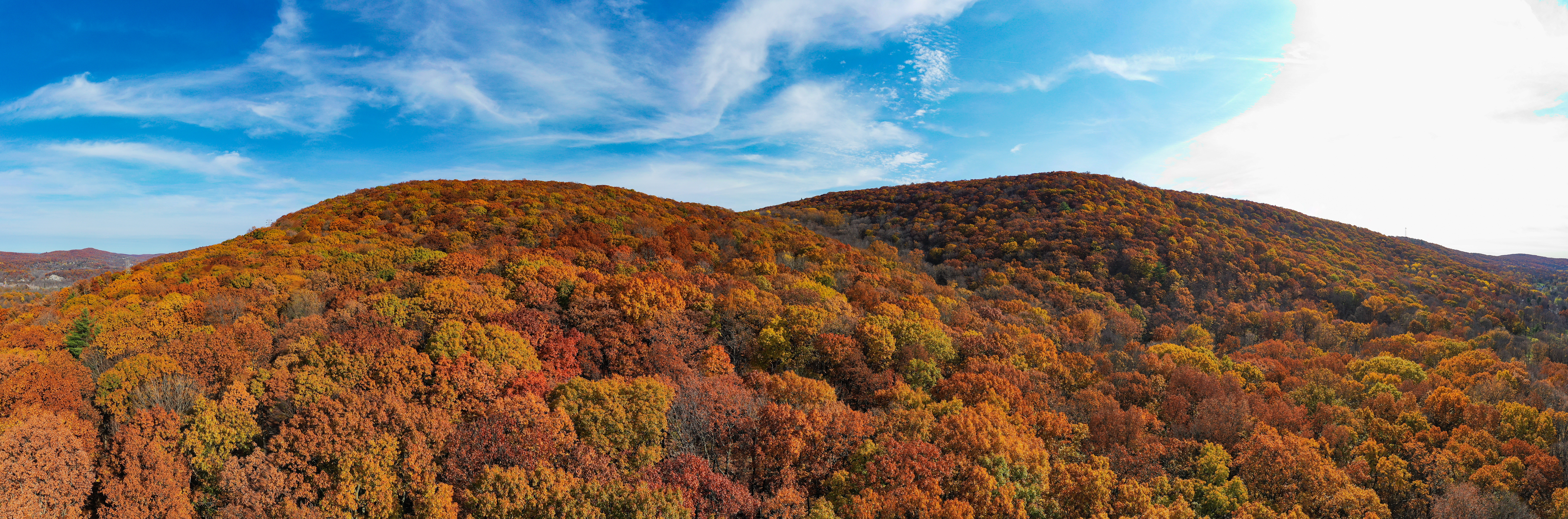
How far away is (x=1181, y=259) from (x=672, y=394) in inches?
1583

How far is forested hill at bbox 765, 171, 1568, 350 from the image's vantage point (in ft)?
115

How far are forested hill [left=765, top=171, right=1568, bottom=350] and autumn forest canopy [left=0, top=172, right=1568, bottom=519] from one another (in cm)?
323

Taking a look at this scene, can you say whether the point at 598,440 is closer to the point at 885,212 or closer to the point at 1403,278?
the point at 885,212

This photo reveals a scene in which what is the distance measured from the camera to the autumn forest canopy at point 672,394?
444 inches

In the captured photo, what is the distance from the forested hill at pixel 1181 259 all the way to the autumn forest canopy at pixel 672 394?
323 cm

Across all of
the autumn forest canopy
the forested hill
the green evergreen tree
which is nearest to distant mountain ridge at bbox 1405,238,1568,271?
the forested hill

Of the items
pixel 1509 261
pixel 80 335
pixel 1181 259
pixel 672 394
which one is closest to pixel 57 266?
pixel 80 335

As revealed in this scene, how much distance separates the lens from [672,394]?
1450 cm

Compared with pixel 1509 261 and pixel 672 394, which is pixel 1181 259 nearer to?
pixel 672 394

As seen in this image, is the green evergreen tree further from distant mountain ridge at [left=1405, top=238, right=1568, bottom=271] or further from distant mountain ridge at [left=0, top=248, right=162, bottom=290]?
distant mountain ridge at [left=1405, top=238, right=1568, bottom=271]

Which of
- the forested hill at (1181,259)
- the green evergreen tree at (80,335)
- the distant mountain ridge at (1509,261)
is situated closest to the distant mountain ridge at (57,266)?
the green evergreen tree at (80,335)

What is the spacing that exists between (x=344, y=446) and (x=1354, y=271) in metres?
59.1

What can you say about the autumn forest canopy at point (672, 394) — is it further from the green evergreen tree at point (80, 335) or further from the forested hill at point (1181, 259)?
the forested hill at point (1181, 259)

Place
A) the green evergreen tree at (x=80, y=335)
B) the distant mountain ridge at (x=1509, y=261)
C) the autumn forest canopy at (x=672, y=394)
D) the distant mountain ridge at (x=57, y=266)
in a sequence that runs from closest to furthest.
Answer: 1. the autumn forest canopy at (x=672, y=394)
2. the green evergreen tree at (x=80, y=335)
3. the distant mountain ridge at (x=57, y=266)
4. the distant mountain ridge at (x=1509, y=261)
